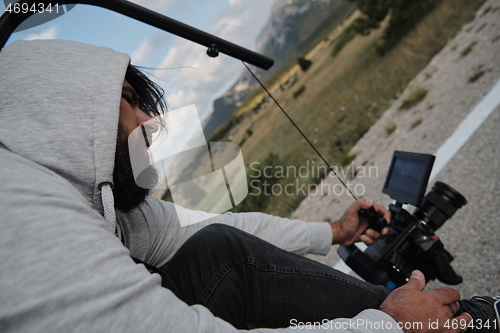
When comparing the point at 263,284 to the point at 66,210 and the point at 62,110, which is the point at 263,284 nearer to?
the point at 66,210

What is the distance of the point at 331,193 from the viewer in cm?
457

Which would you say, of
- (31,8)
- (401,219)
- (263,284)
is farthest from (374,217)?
(31,8)

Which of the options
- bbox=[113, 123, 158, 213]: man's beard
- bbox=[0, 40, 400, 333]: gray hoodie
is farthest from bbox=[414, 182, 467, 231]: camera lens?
bbox=[113, 123, 158, 213]: man's beard

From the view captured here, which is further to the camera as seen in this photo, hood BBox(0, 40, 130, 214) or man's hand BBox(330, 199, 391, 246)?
man's hand BBox(330, 199, 391, 246)

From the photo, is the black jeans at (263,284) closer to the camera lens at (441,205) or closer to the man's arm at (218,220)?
the man's arm at (218,220)

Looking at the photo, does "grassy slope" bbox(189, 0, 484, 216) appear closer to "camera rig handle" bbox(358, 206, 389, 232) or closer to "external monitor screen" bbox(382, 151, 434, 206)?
"external monitor screen" bbox(382, 151, 434, 206)

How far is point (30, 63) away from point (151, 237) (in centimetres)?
93

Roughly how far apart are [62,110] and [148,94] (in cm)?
64

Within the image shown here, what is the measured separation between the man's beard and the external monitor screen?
133 centimetres

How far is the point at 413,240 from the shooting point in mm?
1514

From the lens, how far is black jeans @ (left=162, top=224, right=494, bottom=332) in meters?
1.11

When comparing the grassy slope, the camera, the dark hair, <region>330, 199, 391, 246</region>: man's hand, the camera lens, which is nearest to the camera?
the dark hair

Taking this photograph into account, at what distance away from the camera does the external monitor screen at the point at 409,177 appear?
1559mm

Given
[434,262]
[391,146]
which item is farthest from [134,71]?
[391,146]
